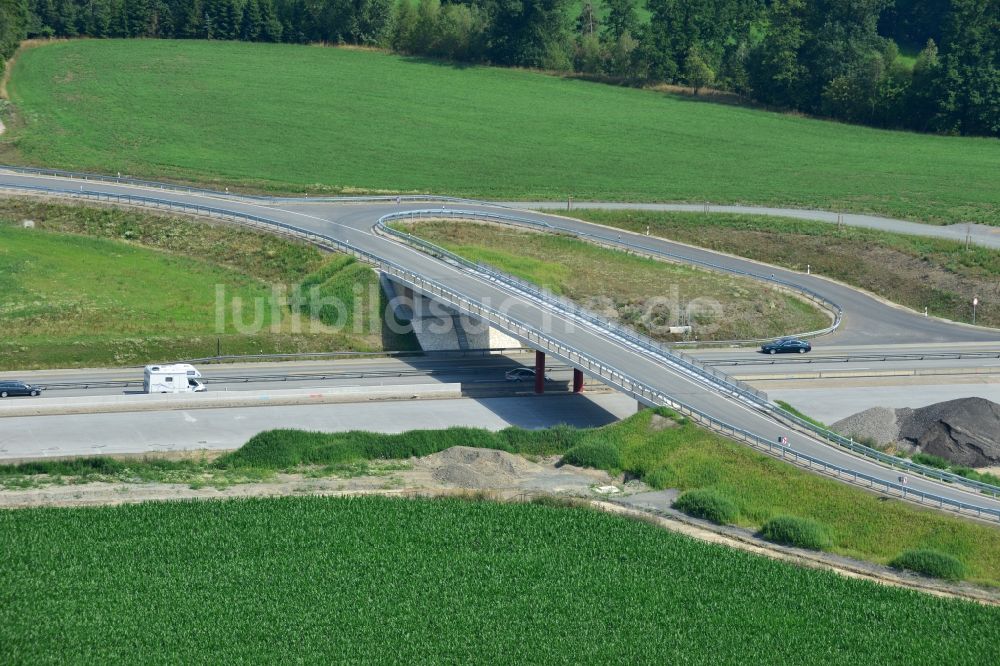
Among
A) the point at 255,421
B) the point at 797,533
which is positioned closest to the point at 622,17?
the point at 255,421

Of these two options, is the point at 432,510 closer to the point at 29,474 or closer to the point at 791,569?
the point at 791,569

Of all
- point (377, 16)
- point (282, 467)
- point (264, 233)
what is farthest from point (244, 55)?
point (282, 467)

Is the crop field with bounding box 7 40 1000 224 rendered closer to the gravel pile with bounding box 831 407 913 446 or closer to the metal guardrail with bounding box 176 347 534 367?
the metal guardrail with bounding box 176 347 534 367

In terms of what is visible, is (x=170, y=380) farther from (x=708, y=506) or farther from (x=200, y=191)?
(x=200, y=191)

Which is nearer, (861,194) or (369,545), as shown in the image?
(369,545)

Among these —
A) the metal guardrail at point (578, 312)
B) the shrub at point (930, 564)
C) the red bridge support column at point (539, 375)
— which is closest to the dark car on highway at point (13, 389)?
the red bridge support column at point (539, 375)

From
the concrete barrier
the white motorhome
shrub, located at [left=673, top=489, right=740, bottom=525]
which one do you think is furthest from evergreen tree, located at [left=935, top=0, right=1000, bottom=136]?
shrub, located at [left=673, top=489, right=740, bottom=525]
